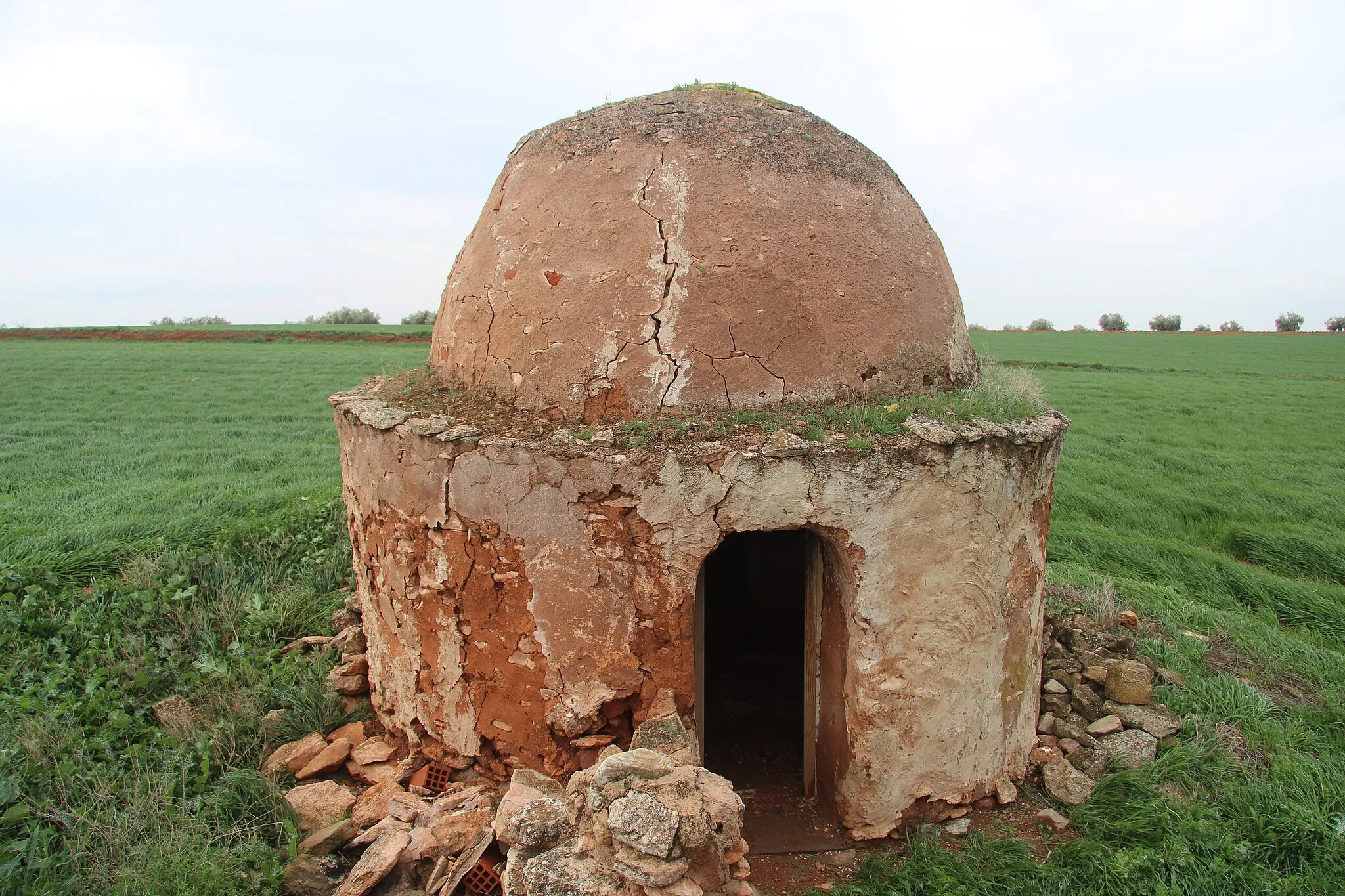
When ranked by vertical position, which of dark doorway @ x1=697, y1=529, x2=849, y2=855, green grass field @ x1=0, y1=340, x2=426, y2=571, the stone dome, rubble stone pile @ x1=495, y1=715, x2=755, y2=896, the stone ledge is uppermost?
the stone dome

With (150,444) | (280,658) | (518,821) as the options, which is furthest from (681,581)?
(150,444)

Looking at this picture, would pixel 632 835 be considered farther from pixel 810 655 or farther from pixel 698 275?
pixel 698 275

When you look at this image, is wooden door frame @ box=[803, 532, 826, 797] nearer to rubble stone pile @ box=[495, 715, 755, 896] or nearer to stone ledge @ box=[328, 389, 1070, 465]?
stone ledge @ box=[328, 389, 1070, 465]

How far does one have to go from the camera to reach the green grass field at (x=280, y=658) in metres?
3.24

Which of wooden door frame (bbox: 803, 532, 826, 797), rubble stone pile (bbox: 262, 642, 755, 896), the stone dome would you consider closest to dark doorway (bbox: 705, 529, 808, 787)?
wooden door frame (bbox: 803, 532, 826, 797)

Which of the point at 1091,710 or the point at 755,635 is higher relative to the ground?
the point at 1091,710

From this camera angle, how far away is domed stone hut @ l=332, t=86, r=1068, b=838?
3.16m

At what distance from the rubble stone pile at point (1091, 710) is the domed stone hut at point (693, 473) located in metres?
0.28

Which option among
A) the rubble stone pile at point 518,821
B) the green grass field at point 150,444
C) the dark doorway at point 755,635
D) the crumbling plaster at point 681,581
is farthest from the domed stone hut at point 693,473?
the green grass field at point 150,444

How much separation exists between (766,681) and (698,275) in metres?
3.08

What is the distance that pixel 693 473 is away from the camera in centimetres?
306

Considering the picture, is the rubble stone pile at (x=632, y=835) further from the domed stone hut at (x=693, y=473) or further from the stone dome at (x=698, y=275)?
the stone dome at (x=698, y=275)

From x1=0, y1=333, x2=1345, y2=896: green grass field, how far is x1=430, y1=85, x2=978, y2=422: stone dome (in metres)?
2.10

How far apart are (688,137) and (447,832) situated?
10.1ft
